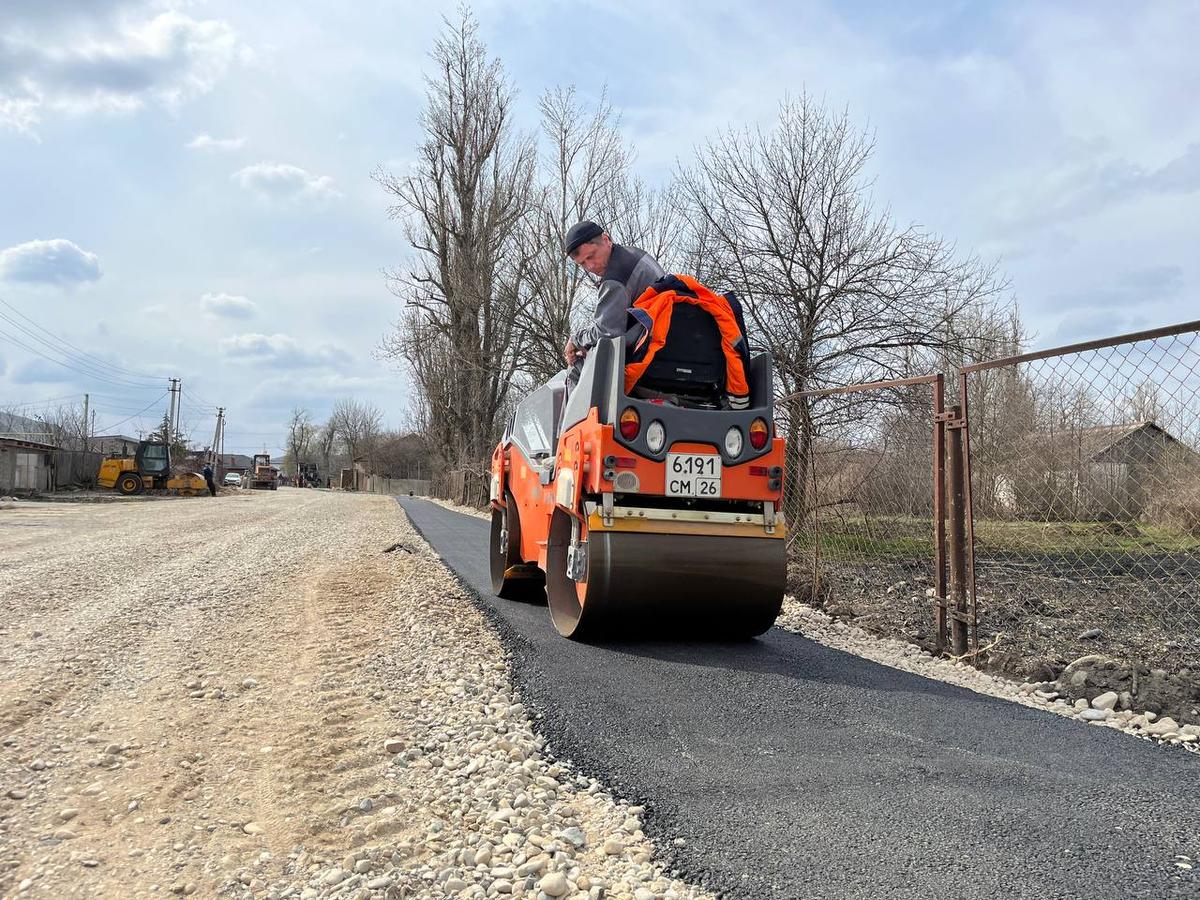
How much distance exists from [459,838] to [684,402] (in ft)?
10.2

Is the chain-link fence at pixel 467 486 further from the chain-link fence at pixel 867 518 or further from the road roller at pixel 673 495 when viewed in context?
the road roller at pixel 673 495

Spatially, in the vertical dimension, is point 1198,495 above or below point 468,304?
below

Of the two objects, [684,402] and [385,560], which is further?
[385,560]

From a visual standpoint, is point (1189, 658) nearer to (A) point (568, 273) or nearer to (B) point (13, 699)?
(B) point (13, 699)

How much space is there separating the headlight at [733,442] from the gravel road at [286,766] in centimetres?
186

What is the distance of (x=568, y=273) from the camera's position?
914 inches

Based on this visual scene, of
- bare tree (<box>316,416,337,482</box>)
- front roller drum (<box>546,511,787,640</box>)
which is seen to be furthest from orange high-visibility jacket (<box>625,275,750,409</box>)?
bare tree (<box>316,416,337,482</box>)

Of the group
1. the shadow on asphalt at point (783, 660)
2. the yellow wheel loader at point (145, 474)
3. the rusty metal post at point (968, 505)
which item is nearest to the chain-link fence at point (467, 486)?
the yellow wheel loader at point (145, 474)

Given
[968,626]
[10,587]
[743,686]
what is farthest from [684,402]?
[10,587]

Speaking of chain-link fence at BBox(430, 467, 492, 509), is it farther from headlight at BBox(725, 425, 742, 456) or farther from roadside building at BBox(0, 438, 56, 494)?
headlight at BBox(725, 425, 742, 456)

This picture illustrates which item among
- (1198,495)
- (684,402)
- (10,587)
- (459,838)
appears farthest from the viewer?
(10,587)

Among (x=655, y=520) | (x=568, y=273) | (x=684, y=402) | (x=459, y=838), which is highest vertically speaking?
(x=568, y=273)

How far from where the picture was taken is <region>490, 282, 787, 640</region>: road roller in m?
4.54

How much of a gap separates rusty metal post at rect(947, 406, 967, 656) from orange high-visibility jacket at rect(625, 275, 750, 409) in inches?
56.1
